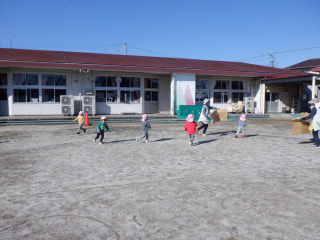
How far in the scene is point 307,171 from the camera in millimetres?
5586

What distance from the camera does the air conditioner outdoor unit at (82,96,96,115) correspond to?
19.6 meters

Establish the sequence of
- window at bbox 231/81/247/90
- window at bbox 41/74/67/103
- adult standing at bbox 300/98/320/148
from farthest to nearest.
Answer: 1. window at bbox 231/81/247/90
2. window at bbox 41/74/67/103
3. adult standing at bbox 300/98/320/148

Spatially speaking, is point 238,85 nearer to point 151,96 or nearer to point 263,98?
point 263,98

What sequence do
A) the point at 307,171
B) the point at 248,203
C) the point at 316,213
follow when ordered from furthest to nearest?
1. the point at 307,171
2. the point at 248,203
3. the point at 316,213

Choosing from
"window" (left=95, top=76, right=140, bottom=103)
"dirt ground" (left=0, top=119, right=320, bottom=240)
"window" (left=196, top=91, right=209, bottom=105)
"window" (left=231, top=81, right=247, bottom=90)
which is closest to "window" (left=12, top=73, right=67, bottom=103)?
"window" (left=95, top=76, right=140, bottom=103)

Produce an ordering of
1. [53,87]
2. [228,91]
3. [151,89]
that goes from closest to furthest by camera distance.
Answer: [53,87] < [151,89] < [228,91]

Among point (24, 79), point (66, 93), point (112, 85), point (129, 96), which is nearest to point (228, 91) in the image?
point (129, 96)

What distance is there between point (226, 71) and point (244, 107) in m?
4.07

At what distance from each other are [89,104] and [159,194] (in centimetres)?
1658

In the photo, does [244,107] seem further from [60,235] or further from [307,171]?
[60,235]

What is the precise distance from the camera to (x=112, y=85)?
71.5 feet

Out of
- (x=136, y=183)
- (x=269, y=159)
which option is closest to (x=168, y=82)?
(x=269, y=159)

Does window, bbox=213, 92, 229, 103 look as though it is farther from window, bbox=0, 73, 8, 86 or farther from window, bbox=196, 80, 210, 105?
window, bbox=0, 73, 8, 86

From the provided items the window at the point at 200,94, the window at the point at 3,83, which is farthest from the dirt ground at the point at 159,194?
the window at the point at 200,94
